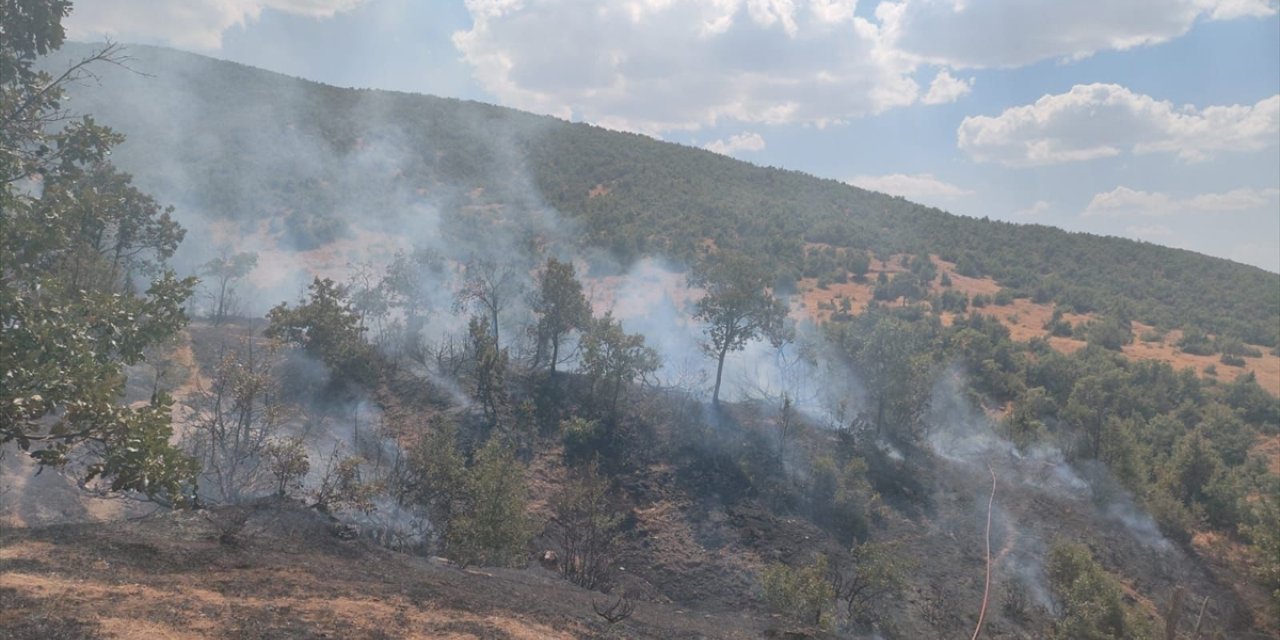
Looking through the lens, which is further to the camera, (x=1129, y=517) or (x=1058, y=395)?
(x=1058, y=395)

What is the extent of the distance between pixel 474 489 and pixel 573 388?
8.60 metres

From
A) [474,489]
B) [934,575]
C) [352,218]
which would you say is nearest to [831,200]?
[352,218]

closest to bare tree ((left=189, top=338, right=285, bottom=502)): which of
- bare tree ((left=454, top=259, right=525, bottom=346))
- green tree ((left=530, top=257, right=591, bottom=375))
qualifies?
bare tree ((left=454, top=259, right=525, bottom=346))

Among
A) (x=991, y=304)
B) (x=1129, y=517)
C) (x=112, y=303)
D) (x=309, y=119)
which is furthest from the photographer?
(x=309, y=119)

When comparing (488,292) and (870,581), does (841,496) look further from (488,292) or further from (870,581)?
(488,292)

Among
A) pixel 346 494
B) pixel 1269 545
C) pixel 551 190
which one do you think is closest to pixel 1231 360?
pixel 1269 545

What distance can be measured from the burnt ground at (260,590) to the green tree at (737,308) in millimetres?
10910

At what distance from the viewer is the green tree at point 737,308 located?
20.6 m

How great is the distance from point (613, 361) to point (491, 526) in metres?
8.76

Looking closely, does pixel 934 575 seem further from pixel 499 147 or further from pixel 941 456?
pixel 499 147

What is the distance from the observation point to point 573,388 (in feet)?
68.2

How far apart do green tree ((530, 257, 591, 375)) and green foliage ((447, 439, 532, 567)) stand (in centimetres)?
881

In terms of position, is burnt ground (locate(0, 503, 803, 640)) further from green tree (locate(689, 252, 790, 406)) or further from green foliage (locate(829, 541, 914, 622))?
green tree (locate(689, 252, 790, 406))

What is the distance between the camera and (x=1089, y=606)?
13445 mm
